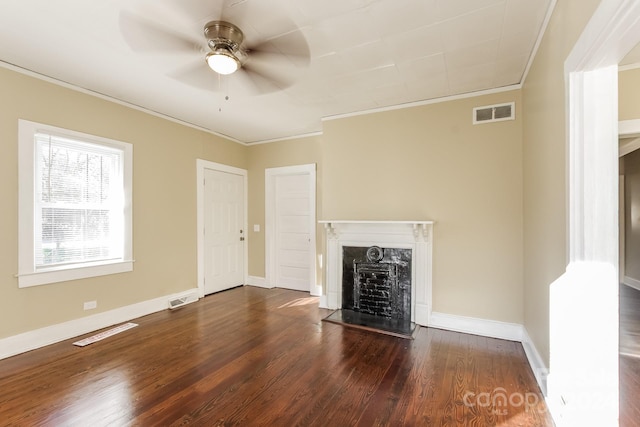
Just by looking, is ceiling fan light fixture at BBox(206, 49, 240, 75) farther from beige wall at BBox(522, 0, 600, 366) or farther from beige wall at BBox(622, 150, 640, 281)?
beige wall at BBox(622, 150, 640, 281)

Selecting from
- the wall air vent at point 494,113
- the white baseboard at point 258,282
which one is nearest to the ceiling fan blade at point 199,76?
the wall air vent at point 494,113

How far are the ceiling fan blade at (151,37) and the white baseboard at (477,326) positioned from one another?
11.5 ft

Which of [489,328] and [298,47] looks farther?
[489,328]

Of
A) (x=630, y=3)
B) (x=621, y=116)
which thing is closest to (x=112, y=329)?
(x=630, y=3)

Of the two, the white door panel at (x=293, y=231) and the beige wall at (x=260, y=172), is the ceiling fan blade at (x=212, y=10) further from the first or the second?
the white door panel at (x=293, y=231)

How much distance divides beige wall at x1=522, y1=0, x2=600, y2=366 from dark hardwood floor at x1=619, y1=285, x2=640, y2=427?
500 millimetres

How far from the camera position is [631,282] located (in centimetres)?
511

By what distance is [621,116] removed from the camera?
2463 millimetres

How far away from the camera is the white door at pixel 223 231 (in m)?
4.74

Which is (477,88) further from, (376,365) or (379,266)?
(376,365)

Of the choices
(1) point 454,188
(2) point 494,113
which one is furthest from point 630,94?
(1) point 454,188

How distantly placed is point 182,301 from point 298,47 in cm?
361

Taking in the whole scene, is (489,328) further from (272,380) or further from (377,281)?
(272,380)

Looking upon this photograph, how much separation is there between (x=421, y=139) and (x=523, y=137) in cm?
99
